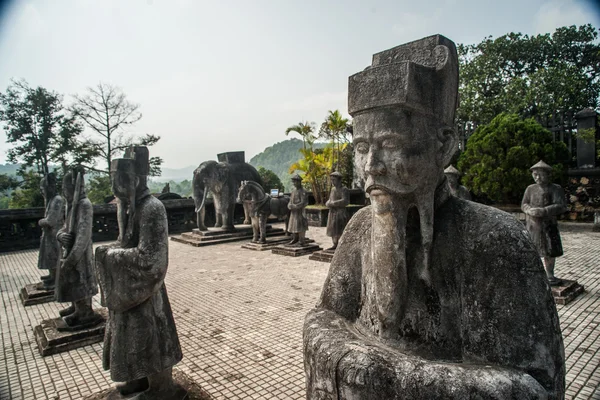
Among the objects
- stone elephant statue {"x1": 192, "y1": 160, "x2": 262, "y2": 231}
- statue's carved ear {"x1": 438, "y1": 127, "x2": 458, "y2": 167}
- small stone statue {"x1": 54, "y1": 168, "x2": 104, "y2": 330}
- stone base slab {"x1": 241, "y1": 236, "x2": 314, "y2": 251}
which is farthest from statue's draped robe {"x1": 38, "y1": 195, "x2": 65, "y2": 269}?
statue's carved ear {"x1": 438, "y1": 127, "x2": 458, "y2": 167}

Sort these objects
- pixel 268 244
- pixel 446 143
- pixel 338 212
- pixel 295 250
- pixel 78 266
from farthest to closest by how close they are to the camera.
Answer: pixel 268 244, pixel 295 250, pixel 338 212, pixel 78 266, pixel 446 143

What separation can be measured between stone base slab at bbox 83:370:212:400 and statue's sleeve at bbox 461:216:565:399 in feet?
9.70

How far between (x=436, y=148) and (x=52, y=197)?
25.8 feet

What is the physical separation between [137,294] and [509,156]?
14.9m

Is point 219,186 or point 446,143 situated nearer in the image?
point 446,143

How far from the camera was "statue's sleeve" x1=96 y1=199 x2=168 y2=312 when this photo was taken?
122 inches

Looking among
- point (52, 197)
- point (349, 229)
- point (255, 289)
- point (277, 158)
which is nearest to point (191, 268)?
point (255, 289)

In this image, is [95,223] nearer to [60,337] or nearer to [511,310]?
[60,337]

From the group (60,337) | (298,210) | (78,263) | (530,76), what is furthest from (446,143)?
(530,76)

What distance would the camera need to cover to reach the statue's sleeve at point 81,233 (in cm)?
499

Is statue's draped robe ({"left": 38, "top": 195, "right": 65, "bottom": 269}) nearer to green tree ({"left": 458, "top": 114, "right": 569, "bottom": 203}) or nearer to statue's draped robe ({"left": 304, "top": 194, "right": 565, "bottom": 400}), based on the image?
statue's draped robe ({"left": 304, "top": 194, "right": 565, "bottom": 400})

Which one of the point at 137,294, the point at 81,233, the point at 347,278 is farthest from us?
the point at 81,233

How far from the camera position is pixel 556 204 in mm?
6652

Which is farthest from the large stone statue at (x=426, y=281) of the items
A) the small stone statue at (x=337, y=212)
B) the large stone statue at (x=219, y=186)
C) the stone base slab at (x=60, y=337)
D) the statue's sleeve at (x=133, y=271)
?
the large stone statue at (x=219, y=186)
